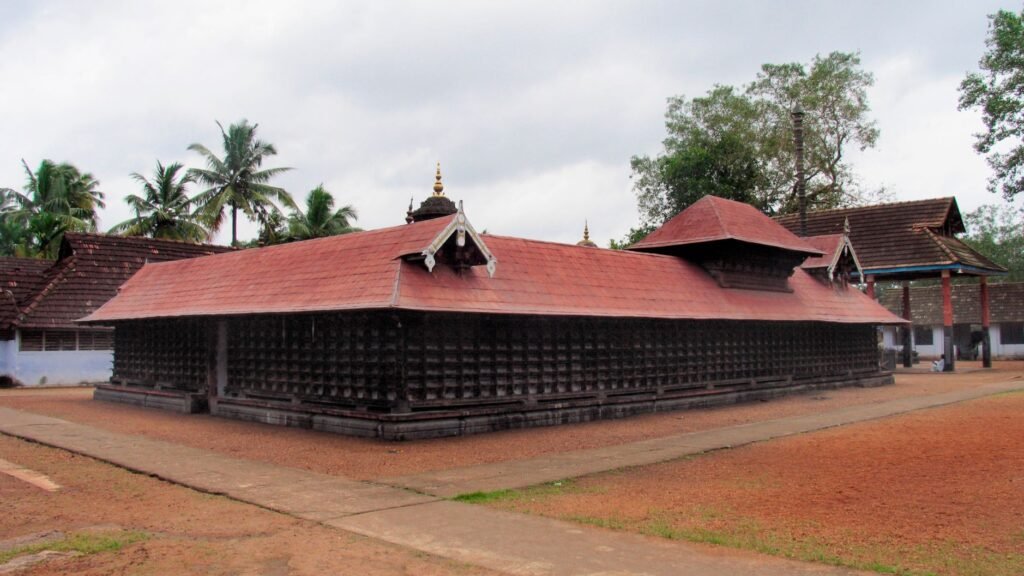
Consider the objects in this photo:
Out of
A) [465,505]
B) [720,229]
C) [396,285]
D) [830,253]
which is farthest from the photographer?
[830,253]

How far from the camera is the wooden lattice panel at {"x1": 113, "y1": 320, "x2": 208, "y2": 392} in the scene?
722 inches

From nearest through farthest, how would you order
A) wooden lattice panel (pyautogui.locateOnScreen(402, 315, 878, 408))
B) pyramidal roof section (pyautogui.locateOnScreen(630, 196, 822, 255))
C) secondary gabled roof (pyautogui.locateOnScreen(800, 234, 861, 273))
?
wooden lattice panel (pyautogui.locateOnScreen(402, 315, 878, 408))
pyramidal roof section (pyautogui.locateOnScreen(630, 196, 822, 255))
secondary gabled roof (pyautogui.locateOnScreen(800, 234, 861, 273))

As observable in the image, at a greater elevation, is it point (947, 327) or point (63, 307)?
point (63, 307)

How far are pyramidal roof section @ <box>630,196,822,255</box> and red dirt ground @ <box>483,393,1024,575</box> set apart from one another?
9.09 m

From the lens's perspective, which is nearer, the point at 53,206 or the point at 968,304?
the point at 53,206

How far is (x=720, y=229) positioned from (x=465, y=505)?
1466 centimetres

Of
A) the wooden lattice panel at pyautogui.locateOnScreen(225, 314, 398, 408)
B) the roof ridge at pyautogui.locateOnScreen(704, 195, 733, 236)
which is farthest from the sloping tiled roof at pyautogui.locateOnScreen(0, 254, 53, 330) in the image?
the roof ridge at pyautogui.locateOnScreen(704, 195, 733, 236)

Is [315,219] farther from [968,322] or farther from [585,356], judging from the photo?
[968,322]

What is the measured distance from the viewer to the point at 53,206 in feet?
130

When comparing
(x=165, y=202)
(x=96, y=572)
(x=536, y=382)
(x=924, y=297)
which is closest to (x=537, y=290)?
(x=536, y=382)

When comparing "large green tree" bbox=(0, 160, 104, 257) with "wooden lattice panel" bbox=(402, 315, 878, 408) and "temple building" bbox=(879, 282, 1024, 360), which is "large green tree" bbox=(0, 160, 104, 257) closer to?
"wooden lattice panel" bbox=(402, 315, 878, 408)

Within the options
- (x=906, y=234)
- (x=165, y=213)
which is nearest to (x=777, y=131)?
(x=906, y=234)

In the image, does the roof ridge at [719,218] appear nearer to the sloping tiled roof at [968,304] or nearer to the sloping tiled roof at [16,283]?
the sloping tiled roof at [16,283]

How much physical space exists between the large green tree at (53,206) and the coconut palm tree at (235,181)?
565 centimetres
